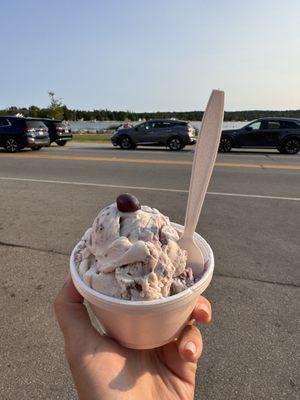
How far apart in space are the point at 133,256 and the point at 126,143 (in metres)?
18.3

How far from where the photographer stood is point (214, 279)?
12.7 ft

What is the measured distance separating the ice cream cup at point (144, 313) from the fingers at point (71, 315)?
0.11 meters

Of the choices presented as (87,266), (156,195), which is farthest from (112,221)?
(156,195)

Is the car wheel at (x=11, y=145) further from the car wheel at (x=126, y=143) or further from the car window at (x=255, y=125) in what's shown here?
the car window at (x=255, y=125)

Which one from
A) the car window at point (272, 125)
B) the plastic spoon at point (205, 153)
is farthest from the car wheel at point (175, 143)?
the plastic spoon at point (205, 153)

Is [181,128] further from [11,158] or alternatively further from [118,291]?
[118,291]

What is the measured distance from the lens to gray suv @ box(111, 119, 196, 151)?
60.2ft

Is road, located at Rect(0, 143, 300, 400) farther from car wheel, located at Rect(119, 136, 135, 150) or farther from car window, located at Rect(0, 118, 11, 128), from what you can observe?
car wheel, located at Rect(119, 136, 135, 150)

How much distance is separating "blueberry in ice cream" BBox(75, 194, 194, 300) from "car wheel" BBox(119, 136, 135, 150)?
18.0 metres

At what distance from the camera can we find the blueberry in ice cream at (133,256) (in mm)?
1251

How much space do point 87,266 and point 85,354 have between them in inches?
14.3

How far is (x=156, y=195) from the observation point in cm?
789

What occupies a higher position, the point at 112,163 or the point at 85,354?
the point at 85,354

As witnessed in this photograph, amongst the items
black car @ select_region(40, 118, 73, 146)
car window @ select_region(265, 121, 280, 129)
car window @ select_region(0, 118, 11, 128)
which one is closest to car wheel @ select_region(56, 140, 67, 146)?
black car @ select_region(40, 118, 73, 146)
